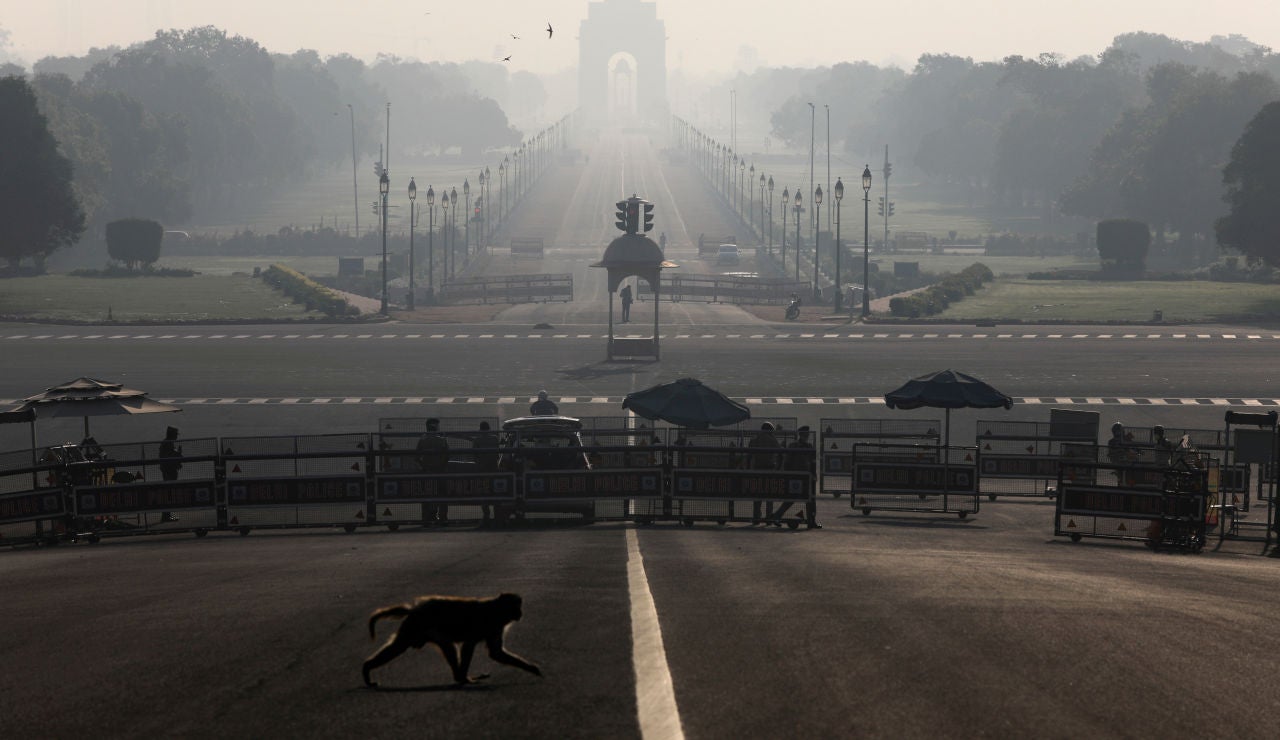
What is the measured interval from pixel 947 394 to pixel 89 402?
53.0ft

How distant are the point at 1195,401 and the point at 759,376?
12990mm

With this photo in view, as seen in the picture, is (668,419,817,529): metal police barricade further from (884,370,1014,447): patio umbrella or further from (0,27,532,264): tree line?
(0,27,532,264): tree line

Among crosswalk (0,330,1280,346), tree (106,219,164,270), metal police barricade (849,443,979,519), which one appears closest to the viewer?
metal police barricade (849,443,979,519)

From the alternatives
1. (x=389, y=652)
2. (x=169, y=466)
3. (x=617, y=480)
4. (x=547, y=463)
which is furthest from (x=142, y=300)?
(x=389, y=652)

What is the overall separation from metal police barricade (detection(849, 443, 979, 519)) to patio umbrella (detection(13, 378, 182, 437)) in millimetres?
13317

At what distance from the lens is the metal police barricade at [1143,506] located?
848 inches

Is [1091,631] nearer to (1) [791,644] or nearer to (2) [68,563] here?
(1) [791,644]

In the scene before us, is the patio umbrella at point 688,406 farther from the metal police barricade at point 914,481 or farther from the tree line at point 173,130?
the tree line at point 173,130

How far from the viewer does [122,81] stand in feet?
512

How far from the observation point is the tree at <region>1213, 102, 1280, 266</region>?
73.7 meters

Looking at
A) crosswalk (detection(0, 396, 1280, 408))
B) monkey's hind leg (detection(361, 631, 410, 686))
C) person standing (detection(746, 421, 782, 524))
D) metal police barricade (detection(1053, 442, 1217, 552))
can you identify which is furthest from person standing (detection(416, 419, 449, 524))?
crosswalk (detection(0, 396, 1280, 408))

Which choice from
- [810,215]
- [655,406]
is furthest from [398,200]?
[655,406]

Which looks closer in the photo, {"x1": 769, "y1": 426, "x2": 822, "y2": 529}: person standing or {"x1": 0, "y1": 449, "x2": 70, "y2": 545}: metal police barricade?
{"x1": 0, "y1": 449, "x2": 70, "y2": 545}: metal police barricade

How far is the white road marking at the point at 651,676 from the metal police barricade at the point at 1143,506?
37.9 ft
